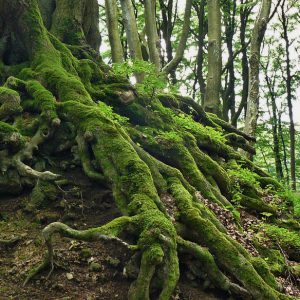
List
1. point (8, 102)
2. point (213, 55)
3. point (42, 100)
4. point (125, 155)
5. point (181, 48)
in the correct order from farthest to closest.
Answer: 1. point (181, 48)
2. point (213, 55)
3. point (42, 100)
4. point (8, 102)
5. point (125, 155)

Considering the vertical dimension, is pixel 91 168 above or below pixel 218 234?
above

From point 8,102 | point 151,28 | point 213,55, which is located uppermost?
point 151,28

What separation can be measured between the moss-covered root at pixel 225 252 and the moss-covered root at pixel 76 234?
1.12m

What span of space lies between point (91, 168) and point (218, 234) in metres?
2.01

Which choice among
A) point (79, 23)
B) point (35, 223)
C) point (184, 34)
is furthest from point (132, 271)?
point (184, 34)

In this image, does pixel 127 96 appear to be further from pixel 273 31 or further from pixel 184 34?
pixel 273 31

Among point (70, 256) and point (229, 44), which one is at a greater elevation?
point (229, 44)

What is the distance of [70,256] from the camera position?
14.4 ft

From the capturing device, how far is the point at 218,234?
15.3ft

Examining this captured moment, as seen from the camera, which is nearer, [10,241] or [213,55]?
[10,241]

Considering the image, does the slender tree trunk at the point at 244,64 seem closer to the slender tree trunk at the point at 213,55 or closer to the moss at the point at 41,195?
the slender tree trunk at the point at 213,55

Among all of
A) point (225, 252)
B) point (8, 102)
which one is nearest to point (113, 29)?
point (8, 102)

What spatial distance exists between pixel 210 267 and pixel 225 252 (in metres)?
0.30

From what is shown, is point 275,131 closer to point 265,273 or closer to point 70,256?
point 265,273
